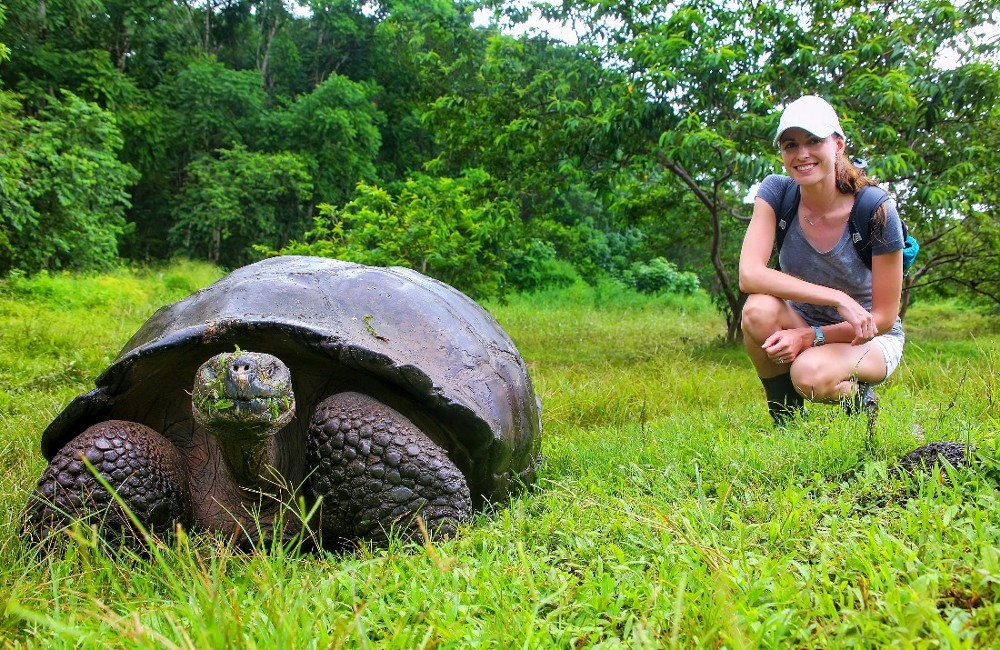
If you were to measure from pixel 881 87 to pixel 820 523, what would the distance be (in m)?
4.56

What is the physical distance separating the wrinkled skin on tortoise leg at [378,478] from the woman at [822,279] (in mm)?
1369

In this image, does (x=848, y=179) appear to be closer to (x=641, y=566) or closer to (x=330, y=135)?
(x=641, y=566)

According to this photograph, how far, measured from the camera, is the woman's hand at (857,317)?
264 cm

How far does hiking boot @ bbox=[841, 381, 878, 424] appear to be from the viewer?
2618mm

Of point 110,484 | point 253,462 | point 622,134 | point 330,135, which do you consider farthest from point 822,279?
point 330,135

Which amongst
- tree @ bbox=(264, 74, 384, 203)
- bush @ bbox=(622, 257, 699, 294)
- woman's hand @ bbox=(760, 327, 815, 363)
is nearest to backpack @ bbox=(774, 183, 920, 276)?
woman's hand @ bbox=(760, 327, 815, 363)

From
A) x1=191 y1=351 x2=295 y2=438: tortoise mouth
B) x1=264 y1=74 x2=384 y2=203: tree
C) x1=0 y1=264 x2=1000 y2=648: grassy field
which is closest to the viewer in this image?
x1=0 y1=264 x2=1000 y2=648: grassy field

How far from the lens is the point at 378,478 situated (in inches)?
78.0

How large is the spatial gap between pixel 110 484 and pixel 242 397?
0.51 metres

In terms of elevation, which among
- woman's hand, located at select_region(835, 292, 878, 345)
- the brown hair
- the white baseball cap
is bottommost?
woman's hand, located at select_region(835, 292, 878, 345)

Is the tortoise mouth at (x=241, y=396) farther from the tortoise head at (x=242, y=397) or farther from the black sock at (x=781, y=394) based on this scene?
the black sock at (x=781, y=394)

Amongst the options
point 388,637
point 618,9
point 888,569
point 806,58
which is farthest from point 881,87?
point 388,637

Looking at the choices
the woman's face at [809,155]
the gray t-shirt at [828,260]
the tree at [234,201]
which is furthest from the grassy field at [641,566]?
the tree at [234,201]

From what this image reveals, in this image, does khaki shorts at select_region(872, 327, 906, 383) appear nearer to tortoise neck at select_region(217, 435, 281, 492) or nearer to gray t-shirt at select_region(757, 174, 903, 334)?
gray t-shirt at select_region(757, 174, 903, 334)
